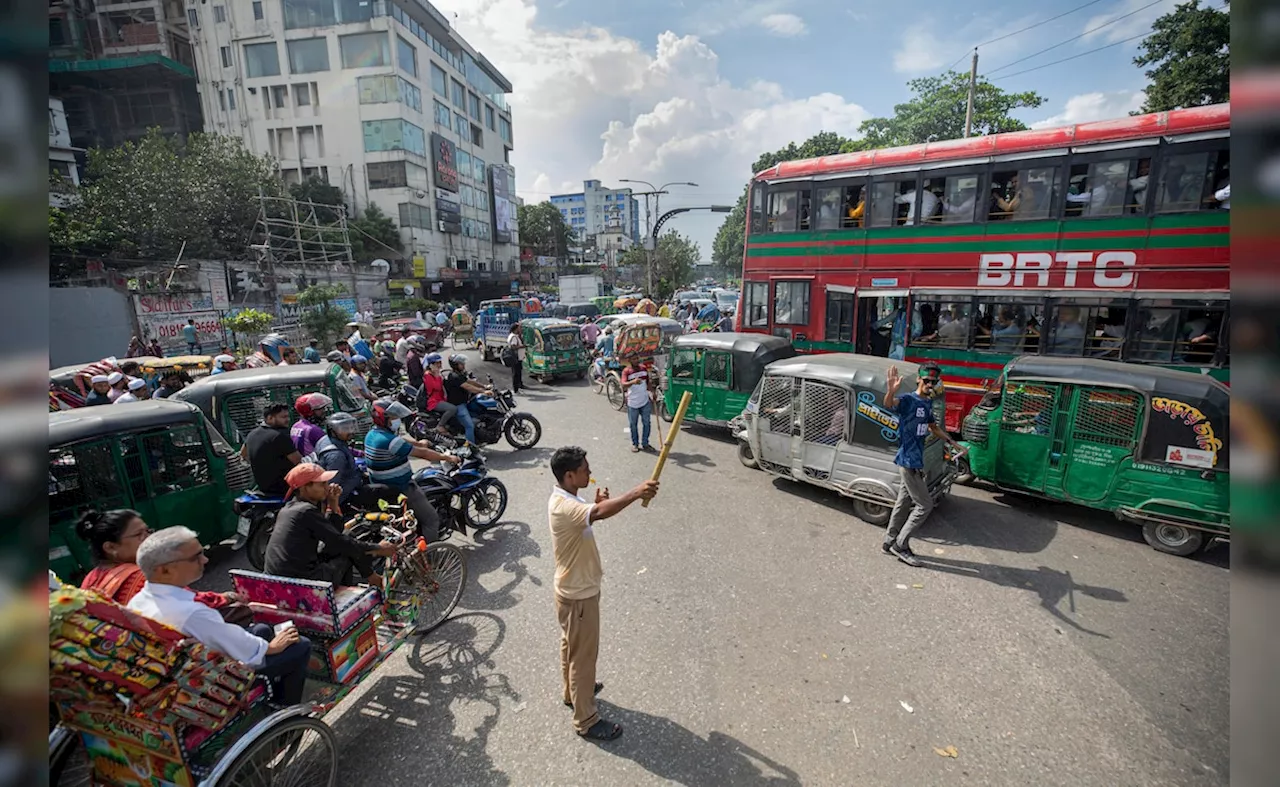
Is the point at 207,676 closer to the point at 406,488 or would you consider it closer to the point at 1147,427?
the point at 406,488

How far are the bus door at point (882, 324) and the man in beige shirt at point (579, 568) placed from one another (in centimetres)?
873

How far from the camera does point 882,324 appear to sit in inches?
467

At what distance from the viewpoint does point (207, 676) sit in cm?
289

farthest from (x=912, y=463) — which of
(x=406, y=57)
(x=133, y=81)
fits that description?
(x=133, y=81)

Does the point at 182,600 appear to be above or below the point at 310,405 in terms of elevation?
below

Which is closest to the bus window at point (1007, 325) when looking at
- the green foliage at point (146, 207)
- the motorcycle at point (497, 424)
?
the motorcycle at point (497, 424)

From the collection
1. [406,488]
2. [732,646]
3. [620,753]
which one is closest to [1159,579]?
[732,646]

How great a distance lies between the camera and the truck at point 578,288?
35.6m

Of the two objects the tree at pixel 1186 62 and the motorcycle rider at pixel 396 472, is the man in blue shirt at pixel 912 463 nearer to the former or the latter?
the motorcycle rider at pixel 396 472

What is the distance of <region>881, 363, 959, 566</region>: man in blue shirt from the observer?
5797 millimetres

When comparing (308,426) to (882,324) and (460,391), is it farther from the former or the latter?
(882,324)

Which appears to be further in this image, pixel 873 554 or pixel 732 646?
pixel 873 554

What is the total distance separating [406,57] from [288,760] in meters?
50.0

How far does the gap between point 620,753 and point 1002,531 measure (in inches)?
211
